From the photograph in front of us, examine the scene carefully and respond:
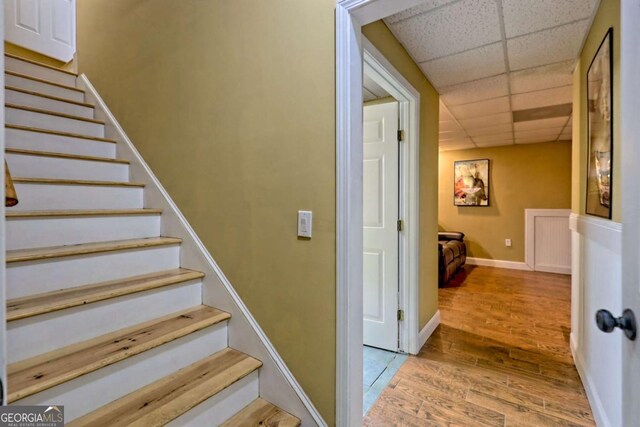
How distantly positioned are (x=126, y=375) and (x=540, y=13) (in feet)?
9.16

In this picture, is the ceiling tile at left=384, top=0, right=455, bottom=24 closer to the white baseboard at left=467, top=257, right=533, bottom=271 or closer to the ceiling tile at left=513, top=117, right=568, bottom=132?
the ceiling tile at left=513, top=117, right=568, bottom=132

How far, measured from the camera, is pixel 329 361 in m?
1.34

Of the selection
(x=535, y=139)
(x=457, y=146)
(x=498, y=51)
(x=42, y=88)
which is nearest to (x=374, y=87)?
(x=498, y=51)

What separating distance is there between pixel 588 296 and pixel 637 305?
158 cm

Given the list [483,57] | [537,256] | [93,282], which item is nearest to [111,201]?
[93,282]

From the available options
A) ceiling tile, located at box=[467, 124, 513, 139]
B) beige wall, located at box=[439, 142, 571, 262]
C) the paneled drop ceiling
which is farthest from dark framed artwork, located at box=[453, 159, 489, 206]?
the paneled drop ceiling

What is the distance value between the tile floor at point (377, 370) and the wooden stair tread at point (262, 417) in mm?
589

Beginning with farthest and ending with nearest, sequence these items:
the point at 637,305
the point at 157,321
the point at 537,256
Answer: the point at 537,256, the point at 157,321, the point at 637,305

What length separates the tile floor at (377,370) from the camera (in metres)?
1.89

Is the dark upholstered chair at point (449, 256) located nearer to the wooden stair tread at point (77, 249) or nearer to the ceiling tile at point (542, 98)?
the ceiling tile at point (542, 98)

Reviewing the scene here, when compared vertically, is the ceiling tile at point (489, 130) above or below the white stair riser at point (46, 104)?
above

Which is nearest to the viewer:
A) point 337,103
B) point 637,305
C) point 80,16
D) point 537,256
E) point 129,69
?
point 637,305

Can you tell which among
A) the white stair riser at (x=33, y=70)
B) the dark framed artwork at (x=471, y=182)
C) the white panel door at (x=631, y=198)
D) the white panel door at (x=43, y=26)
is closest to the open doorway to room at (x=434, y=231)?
the white panel door at (x=631, y=198)

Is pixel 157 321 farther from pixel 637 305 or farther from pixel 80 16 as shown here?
pixel 80 16
